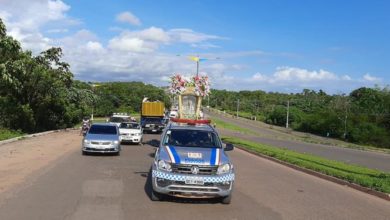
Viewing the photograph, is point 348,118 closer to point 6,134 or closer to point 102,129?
point 6,134

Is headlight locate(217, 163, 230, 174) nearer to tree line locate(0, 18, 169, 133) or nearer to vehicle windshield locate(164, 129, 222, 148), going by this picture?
vehicle windshield locate(164, 129, 222, 148)

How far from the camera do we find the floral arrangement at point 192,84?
29438 millimetres

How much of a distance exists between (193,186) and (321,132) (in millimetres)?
78601

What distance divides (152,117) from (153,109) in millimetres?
1419

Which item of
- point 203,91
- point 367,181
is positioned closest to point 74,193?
point 367,181

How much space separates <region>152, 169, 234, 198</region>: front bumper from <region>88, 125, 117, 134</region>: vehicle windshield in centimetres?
1361

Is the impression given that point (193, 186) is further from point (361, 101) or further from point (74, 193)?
point (361, 101)

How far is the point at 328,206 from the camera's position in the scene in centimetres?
1137

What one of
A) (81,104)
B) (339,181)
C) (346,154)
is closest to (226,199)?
(339,181)

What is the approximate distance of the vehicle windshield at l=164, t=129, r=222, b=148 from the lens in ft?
39.1

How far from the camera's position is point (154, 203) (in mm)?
10656

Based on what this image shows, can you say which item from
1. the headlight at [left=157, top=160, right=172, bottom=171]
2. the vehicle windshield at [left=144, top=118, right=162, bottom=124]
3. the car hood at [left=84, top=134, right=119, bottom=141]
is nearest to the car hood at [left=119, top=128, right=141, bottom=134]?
the car hood at [left=84, top=134, right=119, bottom=141]

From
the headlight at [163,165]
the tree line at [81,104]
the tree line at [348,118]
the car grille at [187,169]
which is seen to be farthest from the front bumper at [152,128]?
the car grille at [187,169]

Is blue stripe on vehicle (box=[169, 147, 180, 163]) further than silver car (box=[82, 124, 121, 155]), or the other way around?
silver car (box=[82, 124, 121, 155])
